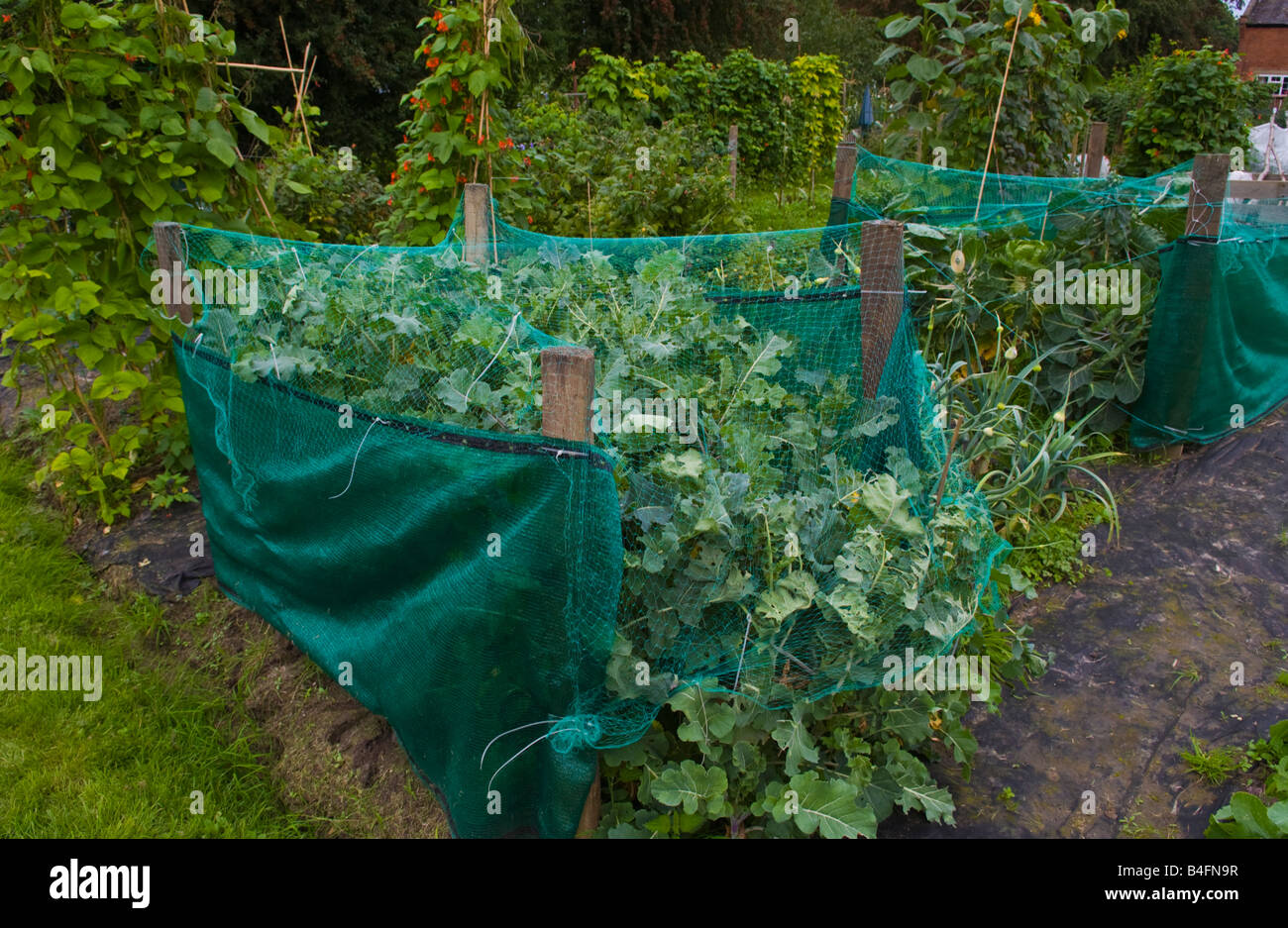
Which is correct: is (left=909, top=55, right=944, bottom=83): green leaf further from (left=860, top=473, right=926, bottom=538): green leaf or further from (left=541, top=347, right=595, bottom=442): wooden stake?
(left=541, top=347, right=595, bottom=442): wooden stake

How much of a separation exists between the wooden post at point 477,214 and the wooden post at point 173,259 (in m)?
1.13

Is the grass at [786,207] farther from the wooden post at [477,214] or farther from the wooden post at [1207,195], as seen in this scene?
the wooden post at [477,214]

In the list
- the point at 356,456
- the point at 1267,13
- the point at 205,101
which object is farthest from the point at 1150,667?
the point at 1267,13

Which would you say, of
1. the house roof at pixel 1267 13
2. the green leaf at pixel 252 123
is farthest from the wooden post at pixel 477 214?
the house roof at pixel 1267 13

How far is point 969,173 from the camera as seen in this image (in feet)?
15.5

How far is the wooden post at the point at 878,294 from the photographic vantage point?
277 cm

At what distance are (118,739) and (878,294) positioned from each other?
9.31 feet

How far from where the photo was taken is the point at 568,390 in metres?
1.86

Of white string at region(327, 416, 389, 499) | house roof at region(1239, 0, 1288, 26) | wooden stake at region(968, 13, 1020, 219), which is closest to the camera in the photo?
white string at region(327, 416, 389, 499)

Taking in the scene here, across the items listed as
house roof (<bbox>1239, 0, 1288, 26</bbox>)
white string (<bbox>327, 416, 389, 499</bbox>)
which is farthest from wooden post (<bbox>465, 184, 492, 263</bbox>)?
house roof (<bbox>1239, 0, 1288, 26</bbox>)

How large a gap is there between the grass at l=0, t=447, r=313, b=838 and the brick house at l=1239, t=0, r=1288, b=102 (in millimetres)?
34106

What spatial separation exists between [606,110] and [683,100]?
3.17 meters

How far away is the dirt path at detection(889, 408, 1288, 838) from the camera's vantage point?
2594 mm

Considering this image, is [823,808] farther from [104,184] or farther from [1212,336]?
[104,184]
